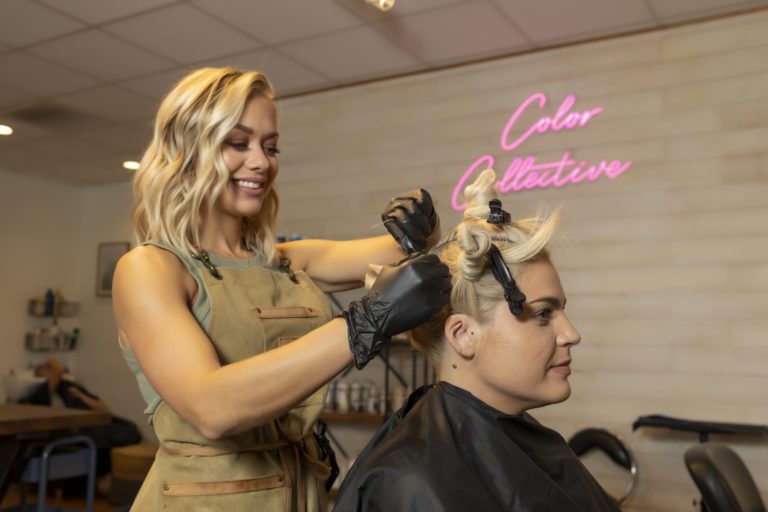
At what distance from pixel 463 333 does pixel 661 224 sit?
2.51 metres

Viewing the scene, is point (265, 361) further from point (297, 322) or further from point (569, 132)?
point (569, 132)

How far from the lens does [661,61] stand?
3789 mm

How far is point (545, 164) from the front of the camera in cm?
407

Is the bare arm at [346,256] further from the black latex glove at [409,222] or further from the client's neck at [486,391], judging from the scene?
the client's neck at [486,391]

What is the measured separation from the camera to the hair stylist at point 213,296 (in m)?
1.38

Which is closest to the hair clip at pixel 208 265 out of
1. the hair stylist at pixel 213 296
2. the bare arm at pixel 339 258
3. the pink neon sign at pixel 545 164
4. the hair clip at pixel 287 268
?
the hair stylist at pixel 213 296

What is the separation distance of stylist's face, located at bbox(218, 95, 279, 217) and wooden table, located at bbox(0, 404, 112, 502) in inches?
124

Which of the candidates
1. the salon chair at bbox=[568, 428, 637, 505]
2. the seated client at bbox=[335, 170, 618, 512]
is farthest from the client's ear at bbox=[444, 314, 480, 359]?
the salon chair at bbox=[568, 428, 637, 505]

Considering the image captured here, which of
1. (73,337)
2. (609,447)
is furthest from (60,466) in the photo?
(609,447)

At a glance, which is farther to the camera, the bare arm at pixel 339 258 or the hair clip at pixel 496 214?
the bare arm at pixel 339 258

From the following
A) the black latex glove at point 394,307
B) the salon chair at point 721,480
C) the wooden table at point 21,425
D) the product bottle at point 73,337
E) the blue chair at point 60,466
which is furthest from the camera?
the product bottle at point 73,337

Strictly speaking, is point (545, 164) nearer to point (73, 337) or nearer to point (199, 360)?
point (199, 360)

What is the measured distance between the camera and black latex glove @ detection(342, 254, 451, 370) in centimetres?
120

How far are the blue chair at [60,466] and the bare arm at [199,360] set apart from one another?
3395mm
